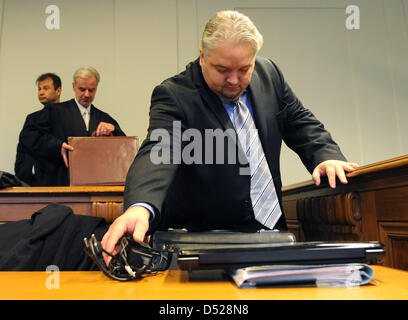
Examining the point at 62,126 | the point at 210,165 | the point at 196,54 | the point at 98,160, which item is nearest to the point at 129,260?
the point at 210,165

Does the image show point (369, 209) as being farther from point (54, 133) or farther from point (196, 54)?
point (196, 54)

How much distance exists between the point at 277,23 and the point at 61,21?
2.52 m

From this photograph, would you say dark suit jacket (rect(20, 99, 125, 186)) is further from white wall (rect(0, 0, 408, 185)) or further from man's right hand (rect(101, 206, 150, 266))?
man's right hand (rect(101, 206, 150, 266))

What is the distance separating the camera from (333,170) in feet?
4.12

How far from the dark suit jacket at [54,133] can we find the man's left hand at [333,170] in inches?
97.6

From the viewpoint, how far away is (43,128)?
3637 mm

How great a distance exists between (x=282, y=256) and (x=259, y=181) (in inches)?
33.8

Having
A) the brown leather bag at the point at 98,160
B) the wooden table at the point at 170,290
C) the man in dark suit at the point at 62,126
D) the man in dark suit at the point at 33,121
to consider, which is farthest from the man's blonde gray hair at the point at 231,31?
the man in dark suit at the point at 33,121

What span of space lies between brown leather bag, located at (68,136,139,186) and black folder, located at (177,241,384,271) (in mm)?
1838

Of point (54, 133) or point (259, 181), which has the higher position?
point (54, 133)

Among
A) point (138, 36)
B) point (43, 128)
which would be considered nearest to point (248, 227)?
point (43, 128)

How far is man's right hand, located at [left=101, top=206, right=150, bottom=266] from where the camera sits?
80 centimetres

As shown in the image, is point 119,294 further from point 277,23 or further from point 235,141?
point 277,23

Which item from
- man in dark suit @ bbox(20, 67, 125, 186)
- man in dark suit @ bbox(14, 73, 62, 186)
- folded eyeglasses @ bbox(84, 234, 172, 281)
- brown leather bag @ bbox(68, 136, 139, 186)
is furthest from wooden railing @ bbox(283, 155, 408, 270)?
man in dark suit @ bbox(14, 73, 62, 186)
